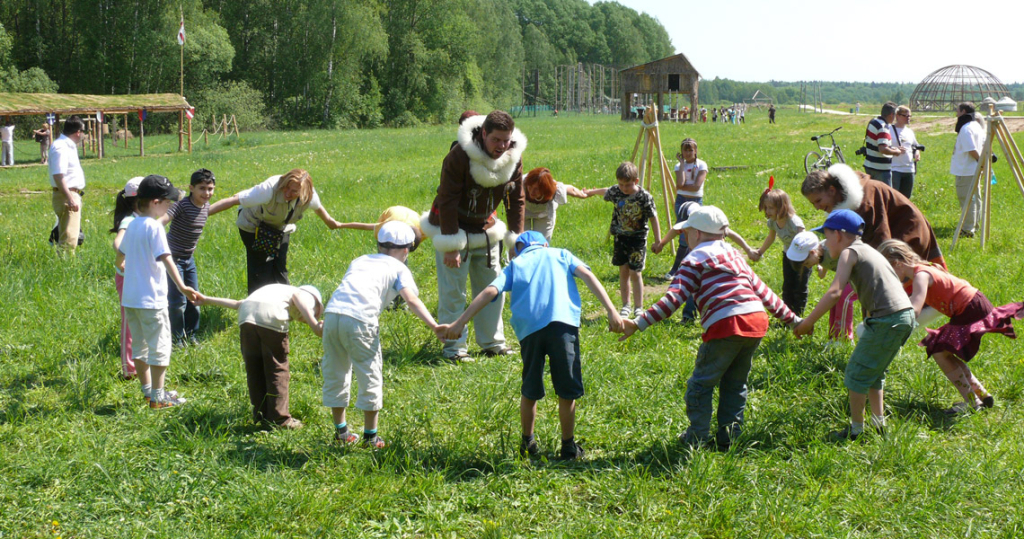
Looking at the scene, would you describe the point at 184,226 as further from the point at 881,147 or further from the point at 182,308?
the point at 881,147

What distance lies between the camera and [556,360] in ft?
14.8

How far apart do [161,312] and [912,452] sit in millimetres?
5017

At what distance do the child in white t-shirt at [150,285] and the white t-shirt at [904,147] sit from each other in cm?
982

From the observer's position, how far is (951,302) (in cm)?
529

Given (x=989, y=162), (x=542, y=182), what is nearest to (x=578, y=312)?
(x=542, y=182)

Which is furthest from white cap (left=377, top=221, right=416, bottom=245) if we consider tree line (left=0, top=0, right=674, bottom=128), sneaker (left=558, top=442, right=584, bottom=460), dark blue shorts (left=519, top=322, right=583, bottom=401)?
tree line (left=0, top=0, right=674, bottom=128)

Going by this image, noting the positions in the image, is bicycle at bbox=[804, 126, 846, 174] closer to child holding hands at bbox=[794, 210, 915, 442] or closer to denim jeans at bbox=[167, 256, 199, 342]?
child holding hands at bbox=[794, 210, 915, 442]

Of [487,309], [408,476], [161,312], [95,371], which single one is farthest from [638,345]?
[95,371]

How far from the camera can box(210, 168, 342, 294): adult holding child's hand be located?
21.4ft

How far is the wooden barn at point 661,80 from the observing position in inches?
2785

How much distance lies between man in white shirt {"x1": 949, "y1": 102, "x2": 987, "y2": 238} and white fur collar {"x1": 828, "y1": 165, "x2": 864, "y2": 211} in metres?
6.53

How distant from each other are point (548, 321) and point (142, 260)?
10.1 ft

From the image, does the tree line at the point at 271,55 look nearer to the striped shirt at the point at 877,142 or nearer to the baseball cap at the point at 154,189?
the striped shirt at the point at 877,142

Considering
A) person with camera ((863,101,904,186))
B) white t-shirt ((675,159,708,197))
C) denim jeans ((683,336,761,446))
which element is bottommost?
denim jeans ((683,336,761,446))
